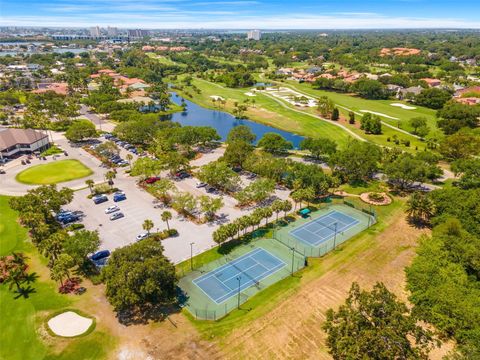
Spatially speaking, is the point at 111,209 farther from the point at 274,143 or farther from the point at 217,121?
the point at 217,121

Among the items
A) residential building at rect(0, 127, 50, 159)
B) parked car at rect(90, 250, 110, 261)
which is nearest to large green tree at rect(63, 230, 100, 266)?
parked car at rect(90, 250, 110, 261)

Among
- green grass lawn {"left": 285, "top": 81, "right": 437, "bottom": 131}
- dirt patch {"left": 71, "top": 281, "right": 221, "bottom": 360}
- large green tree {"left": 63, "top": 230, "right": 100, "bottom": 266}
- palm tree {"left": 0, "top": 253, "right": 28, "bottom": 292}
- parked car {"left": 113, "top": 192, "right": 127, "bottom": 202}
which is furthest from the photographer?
green grass lawn {"left": 285, "top": 81, "right": 437, "bottom": 131}

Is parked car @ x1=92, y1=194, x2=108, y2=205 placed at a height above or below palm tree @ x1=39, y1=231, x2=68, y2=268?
below

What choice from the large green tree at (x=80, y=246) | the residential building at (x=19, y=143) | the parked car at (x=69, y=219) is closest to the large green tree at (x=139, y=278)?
the large green tree at (x=80, y=246)

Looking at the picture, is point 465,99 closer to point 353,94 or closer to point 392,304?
point 353,94

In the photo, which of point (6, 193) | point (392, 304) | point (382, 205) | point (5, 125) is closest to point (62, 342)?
point (392, 304)

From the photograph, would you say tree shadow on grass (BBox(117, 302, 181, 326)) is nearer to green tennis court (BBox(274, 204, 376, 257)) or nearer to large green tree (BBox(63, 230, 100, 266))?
large green tree (BBox(63, 230, 100, 266))
